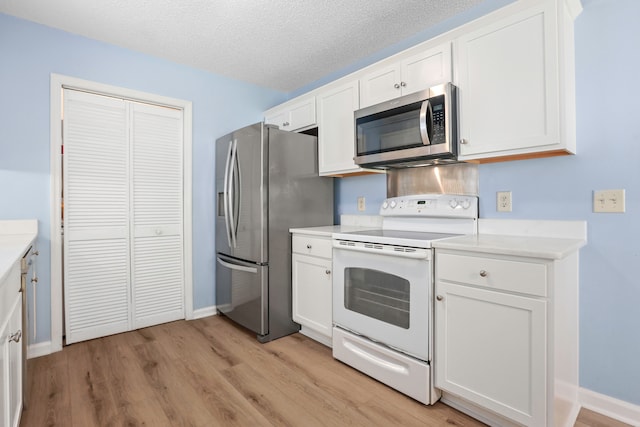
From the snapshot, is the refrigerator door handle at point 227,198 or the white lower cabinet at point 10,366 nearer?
the white lower cabinet at point 10,366

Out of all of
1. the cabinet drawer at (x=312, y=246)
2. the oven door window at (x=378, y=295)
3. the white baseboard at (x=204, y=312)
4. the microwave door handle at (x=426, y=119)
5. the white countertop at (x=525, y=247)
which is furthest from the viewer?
the white baseboard at (x=204, y=312)

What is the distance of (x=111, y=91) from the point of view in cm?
264

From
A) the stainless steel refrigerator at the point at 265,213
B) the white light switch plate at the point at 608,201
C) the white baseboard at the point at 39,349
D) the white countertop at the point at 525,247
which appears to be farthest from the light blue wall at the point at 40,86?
the white light switch plate at the point at 608,201

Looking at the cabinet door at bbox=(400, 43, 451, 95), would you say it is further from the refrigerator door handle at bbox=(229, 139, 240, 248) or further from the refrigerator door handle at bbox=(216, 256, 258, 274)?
the refrigerator door handle at bbox=(216, 256, 258, 274)

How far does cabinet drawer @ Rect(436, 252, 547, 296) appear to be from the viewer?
133cm

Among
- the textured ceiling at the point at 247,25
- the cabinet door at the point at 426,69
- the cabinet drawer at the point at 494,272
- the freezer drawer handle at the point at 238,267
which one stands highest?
the textured ceiling at the point at 247,25

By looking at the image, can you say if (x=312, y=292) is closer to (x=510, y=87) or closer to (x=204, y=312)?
(x=204, y=312)

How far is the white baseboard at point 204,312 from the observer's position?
3.11 meters

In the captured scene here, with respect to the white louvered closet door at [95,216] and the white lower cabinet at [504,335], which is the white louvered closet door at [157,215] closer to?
the white louvered closet door at [95,216]

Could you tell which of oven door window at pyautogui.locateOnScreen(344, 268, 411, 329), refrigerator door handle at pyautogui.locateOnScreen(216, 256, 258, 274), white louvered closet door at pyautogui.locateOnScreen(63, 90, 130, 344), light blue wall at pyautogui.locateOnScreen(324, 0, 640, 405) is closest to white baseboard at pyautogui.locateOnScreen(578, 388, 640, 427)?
light blue wall at pyautogui.locateOnScreen(324, 0, 640, 405)

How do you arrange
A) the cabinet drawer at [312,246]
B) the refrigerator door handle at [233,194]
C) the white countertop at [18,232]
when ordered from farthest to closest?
the refrigerator door handle at [233,194] < the cabinet drawer at [312,246] < the white countertop at [18,232]

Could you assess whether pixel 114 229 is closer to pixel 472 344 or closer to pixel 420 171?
pixel 420 171

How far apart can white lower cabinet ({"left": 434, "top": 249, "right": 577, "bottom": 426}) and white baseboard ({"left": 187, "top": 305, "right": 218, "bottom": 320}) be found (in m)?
2.30

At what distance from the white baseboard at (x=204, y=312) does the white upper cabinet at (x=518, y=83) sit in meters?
2.70
